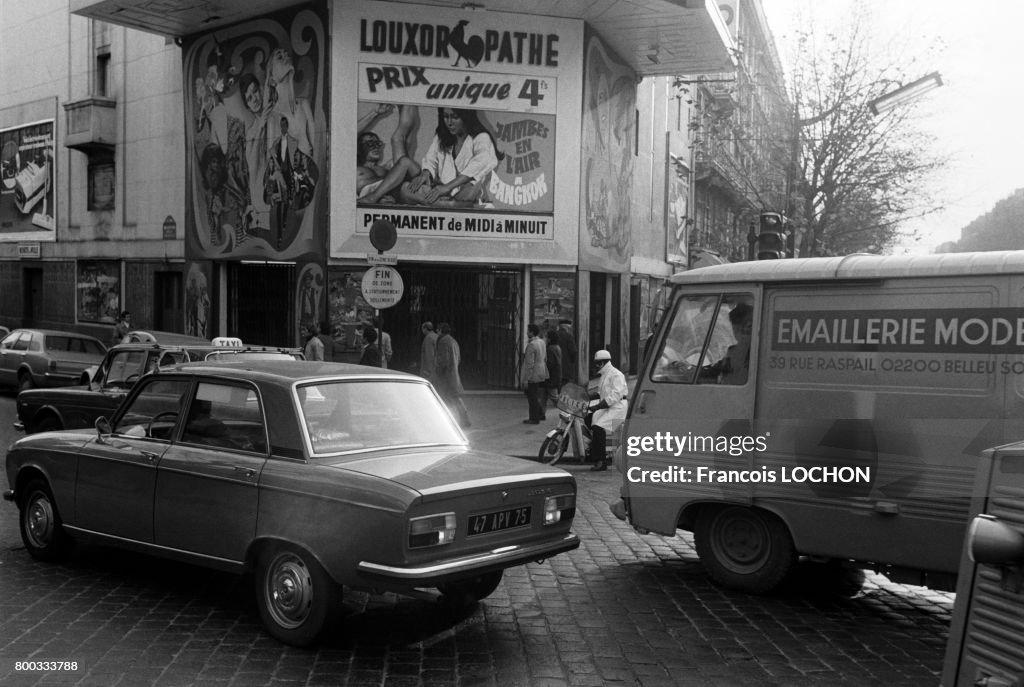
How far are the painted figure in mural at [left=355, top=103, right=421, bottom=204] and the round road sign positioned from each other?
8192 mm

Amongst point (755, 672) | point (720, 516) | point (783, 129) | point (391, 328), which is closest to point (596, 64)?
point (783, 129)

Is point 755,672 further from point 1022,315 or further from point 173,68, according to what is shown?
point 173,68

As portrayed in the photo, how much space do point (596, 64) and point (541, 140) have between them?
260 centimetres

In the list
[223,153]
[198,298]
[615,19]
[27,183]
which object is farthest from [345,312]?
[27,183]

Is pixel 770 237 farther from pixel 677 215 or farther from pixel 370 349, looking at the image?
pixel 677 215

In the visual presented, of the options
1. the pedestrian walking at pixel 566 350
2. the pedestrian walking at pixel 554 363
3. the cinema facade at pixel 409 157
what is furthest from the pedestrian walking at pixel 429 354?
the cinema facade at pixel 409 157

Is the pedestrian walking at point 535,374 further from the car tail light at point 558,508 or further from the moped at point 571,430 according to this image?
the car tail light at point 558,508

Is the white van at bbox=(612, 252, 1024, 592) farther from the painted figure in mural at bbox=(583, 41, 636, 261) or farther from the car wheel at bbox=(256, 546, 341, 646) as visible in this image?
the painted figure in mural at bbox=(583, 41, 636, 261)

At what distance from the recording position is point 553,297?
74.4 feet

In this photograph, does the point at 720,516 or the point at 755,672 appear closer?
the point at 755,672

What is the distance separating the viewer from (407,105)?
21.8 metres

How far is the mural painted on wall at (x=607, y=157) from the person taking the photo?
2319 cm

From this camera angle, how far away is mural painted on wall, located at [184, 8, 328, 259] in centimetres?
2220

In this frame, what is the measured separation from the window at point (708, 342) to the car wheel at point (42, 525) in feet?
14.6
